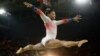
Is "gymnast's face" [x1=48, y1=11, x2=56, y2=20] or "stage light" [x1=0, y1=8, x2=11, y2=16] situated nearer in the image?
"gymnast's face" [x1=48, y1=11, x2=56, y2=20]

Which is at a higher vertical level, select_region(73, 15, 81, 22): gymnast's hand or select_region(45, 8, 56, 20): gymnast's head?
select_region(45, 8, 56, 20): gymnast's head

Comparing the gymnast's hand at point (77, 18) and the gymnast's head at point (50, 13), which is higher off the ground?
the gymnast's head at point (50, 13)

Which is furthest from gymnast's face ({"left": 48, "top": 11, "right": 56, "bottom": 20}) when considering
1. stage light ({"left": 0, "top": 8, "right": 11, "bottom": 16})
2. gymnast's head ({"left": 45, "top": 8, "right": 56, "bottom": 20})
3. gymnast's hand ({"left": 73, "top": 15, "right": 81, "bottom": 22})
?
stage light ({"left": 0, "top": 8, "right": 11, "bottom": 16})

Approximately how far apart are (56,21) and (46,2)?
35 cm

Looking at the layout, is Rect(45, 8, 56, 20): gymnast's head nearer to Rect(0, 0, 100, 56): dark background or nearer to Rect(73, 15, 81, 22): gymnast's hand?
Rect(0, 0, 100, 56): dark background

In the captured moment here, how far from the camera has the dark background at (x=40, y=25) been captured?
372 cm

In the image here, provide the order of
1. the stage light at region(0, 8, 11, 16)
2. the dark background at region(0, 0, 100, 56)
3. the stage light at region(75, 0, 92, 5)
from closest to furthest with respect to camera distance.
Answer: the dark background at region(0, 0, 100, 56)
the stage light at region(75, 0, 92, 5)
the stage light at region(0, 8, 11, 16)

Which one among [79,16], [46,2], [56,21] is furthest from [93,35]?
[46,2]

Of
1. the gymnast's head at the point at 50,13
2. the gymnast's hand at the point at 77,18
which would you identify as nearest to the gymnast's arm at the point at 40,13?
the gymnast's head at the point at 50,13

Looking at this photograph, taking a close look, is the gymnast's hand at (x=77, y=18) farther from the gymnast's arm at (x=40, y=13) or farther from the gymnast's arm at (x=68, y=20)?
the gymnast's arm at (x=40, y=13)

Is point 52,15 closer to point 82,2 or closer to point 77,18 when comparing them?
point 77,18

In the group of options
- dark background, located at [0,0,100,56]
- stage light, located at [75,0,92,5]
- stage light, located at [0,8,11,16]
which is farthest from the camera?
stage light, located at [0,8,11,16]

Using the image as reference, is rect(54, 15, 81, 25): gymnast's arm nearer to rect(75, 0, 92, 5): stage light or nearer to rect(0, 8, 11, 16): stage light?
rect(75, 0, 92, 5): stage light

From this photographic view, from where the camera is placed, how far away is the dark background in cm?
372
